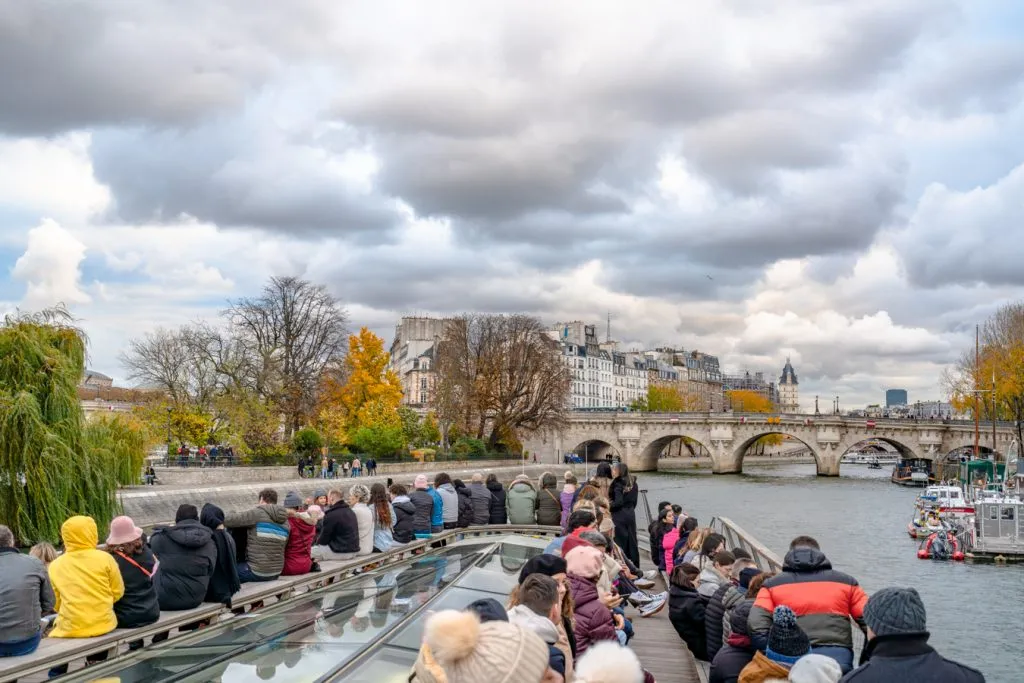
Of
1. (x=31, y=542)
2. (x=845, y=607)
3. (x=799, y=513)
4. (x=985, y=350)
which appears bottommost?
(x=799, y=513)

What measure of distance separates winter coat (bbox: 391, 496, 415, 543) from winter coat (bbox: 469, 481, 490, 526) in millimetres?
2665

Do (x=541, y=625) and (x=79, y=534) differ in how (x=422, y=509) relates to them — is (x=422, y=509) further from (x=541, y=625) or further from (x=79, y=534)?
(x=541, y=625)

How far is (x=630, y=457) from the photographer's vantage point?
80.4m

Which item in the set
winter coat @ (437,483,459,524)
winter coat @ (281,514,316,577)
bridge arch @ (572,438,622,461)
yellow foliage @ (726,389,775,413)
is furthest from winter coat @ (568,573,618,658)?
yellow foliage @ (726,389,775,413)

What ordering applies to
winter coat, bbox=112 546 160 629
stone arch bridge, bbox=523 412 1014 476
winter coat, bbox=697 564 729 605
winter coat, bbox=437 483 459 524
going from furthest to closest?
stone arch bridge, bbox=523 412 1014 476 < winter coat, bbox=437 483 459 524 < winter coat, bbox=697 564 729 605 < winter coat, bbox=112 546 160 629

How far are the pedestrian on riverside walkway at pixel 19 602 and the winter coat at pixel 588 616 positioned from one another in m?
3.93

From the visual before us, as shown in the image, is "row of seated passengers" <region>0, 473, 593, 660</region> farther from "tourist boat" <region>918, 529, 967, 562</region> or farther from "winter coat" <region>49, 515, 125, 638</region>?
"tourist boat" <region>918, 529, 967, 562</region>

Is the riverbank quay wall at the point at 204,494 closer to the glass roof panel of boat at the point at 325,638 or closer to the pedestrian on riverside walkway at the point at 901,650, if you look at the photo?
the glass roof panel of boat at the point at 325,638

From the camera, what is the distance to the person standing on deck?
13.0 m

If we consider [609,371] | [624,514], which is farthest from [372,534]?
[609,371]

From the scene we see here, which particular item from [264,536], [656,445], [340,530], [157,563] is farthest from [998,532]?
[656,445]

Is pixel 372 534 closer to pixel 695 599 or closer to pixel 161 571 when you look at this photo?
pixel 161 571

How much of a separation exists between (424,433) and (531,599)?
52.4 meters

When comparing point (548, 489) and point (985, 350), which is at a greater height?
point (985, 350)
